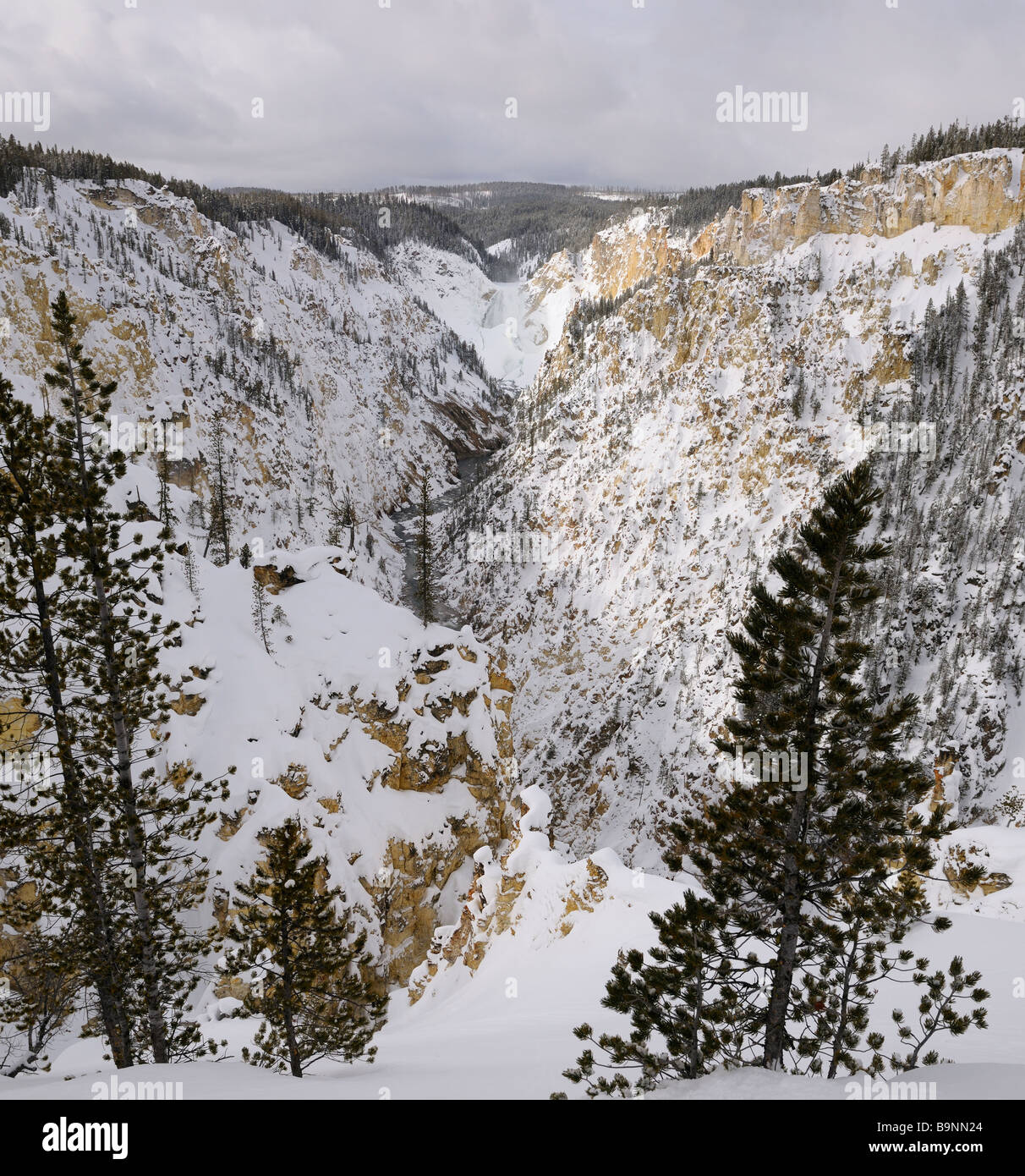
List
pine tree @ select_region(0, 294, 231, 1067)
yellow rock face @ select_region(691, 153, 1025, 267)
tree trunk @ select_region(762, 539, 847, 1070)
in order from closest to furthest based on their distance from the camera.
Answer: tree trunk @ select_region(762, 539, 847, 1070), pine tree @ select_region(0, 294, 231, 1067), yellow rock face @ select_region(691, 153, 1025, 267)

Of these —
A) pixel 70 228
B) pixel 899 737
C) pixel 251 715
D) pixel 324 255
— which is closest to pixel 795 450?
pixel 251 715

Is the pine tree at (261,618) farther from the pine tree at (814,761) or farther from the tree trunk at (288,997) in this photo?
the pine tree at (814,761)

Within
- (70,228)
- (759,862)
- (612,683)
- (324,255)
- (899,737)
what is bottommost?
(612,683)
